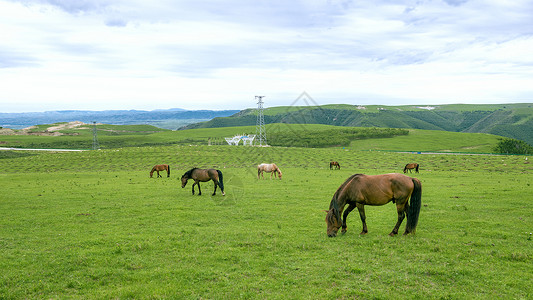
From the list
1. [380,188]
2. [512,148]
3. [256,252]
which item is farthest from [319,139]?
[256,252]

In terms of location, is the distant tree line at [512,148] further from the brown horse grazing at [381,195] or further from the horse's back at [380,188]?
the horse's back at [380,188]

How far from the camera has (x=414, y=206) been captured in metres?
11.2

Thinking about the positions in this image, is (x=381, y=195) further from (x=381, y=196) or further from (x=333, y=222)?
(x=333, y=222)

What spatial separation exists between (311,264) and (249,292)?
2315mm

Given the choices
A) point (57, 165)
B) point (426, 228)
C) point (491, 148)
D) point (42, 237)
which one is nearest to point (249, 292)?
point (426, 228)

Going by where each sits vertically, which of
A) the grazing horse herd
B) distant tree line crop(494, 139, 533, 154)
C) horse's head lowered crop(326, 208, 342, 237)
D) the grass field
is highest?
the grazing horse herd

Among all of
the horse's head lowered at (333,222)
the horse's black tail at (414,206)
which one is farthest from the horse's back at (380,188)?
the horse's head lowered at (333,222)

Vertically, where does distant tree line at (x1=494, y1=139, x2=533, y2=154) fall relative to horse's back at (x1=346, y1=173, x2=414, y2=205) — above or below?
below

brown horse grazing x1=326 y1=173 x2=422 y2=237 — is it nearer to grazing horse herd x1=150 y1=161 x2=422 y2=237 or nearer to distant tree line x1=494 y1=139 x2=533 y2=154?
grazing horse herd x1=150 y1=161 x2=422 y2=237

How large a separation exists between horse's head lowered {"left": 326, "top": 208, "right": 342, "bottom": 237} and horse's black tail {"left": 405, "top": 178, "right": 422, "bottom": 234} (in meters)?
2.59

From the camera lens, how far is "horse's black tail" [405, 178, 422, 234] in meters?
11.0

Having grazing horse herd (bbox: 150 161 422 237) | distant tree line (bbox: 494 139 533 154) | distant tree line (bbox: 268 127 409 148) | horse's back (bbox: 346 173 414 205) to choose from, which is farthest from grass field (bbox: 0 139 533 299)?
distant tree line (bbox: 494 139 533 154)

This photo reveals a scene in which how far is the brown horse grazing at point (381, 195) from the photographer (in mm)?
11156

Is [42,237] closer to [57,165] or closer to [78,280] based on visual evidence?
[78,280]
